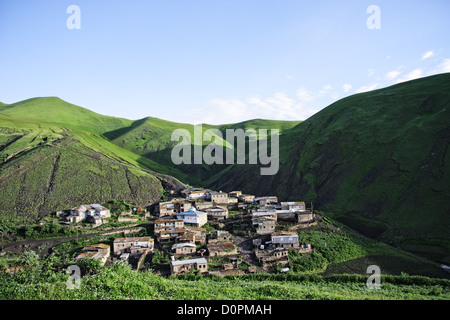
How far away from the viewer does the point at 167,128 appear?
166750 millimetres

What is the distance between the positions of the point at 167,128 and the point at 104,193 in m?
109

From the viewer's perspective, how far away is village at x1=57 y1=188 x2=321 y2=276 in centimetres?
3234

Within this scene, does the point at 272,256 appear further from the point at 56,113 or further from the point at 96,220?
the point at 56,113

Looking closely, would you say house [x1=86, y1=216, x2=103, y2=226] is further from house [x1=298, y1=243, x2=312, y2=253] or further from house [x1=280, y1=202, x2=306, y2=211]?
house [x1=298, y1=243, x2=312, y2=253]

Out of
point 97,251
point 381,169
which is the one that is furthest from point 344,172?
point 97,251

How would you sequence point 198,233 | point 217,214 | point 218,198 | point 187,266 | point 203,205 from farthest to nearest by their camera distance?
point 218,198 → point 203,205 → point 217,214 → point 198,233 → point 187,266

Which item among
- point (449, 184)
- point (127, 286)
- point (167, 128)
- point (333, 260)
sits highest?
point (167, 128)

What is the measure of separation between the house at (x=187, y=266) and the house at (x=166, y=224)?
1219cm

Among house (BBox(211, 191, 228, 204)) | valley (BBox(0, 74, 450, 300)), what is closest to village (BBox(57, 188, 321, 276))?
valley (BBox(0, 74, 450, 300))

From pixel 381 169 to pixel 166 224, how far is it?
47.4 metres

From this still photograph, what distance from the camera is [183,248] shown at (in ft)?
116
